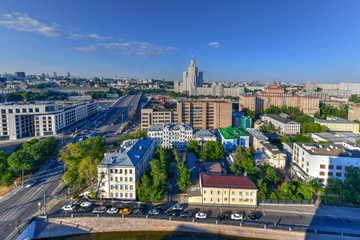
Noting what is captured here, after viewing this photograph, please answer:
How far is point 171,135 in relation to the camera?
150ft

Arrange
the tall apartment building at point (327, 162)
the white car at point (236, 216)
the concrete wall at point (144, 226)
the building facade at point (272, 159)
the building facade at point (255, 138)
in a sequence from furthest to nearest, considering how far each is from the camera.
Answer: the building facade at point (255, 138), the building facade at point (272, 159), the tall apartment building at point (327, 162), the white car at point (236, 216), the concrete wall at point (144, 226)

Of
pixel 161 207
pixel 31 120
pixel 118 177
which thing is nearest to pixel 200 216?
pixel 161 207

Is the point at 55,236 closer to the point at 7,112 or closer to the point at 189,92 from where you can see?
the point at 7,112

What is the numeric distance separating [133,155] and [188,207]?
976 centimetres

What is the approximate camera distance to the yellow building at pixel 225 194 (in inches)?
939

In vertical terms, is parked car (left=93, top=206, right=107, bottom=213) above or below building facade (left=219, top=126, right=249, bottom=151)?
below

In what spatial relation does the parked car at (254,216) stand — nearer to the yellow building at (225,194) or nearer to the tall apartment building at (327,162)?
the yellow building at (225,194)

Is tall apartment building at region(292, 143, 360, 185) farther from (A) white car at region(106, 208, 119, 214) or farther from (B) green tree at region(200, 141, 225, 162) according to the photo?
(A) white car at region(106, 208, 119, 214)

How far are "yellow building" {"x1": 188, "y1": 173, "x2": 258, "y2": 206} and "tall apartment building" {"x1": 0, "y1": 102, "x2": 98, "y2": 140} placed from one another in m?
45.0

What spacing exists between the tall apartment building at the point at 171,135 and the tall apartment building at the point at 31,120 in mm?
27057

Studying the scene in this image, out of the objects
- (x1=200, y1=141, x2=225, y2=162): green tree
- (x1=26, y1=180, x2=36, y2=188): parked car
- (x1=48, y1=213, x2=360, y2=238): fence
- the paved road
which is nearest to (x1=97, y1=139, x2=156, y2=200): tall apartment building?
(x1=48, y1=213, x2=360, y2=238): fence

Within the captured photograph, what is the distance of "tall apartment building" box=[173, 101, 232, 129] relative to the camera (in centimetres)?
5688

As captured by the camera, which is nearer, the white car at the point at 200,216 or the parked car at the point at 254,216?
the parked car at the point at 254,216

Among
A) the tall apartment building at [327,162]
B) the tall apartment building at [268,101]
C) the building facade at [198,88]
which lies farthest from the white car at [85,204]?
the building facade at [198,88]
